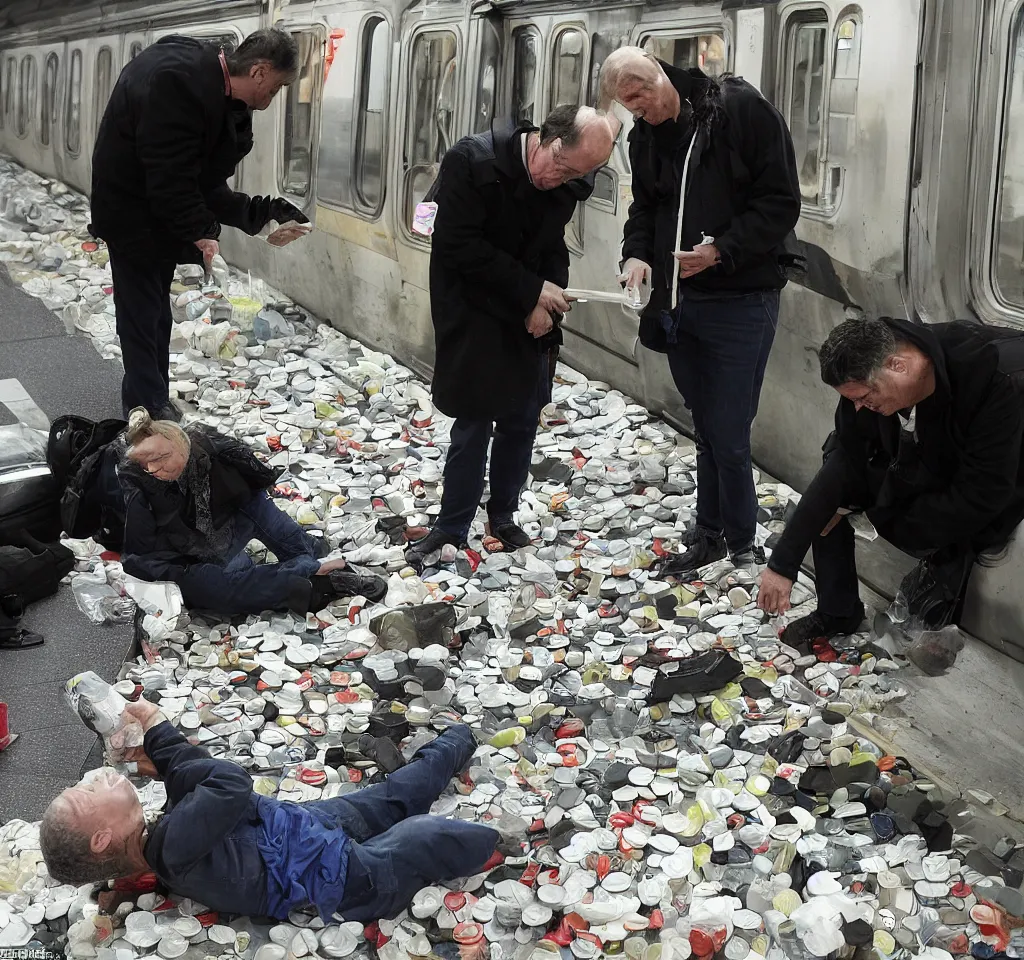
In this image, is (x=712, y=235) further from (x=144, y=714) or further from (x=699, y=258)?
(x=144, y=714)

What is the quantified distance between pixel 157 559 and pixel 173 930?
1693 millimetres

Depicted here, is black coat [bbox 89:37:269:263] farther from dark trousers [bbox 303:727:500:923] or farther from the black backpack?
dark trousers [bbox 303:727:500:923]

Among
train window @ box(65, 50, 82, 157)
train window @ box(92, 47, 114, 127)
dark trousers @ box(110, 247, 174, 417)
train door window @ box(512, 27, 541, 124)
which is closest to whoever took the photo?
dark trousers @ box(110, 247, 174, 417)

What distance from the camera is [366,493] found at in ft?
18.5

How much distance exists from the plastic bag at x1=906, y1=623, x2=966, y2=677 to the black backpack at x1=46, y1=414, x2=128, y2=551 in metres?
2.91

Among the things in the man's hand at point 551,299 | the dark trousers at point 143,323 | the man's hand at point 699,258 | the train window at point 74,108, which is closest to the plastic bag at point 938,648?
the man's hand at point 699,258

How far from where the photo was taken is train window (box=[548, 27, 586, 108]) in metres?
5.97

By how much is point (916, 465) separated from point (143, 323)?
3.42 metres

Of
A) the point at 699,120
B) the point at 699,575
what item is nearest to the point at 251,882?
the point at 699,575

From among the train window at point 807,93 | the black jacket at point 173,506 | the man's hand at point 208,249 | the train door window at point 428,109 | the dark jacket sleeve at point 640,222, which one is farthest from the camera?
the train door window at point 428,109

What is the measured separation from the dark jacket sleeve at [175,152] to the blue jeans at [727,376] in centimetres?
204

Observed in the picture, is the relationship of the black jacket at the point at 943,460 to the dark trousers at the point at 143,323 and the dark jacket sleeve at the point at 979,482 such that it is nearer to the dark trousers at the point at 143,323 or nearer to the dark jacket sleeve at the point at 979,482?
the dark jacket sleeve at the point at 979,482

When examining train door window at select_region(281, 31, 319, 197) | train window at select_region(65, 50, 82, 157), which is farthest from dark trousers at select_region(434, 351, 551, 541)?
train window at select_region(65, 50, 82, 157)

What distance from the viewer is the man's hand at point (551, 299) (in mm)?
4285
